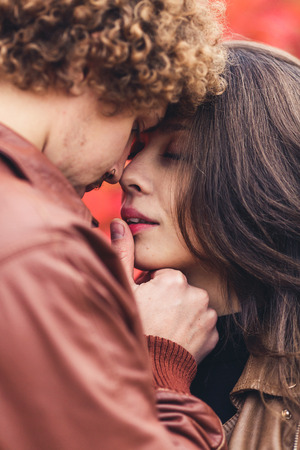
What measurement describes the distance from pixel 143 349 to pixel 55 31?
79 centimetres

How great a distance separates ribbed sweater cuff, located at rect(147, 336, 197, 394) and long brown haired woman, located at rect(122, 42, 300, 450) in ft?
0.36

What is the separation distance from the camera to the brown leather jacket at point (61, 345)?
98 centimetres

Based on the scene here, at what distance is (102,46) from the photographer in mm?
1354

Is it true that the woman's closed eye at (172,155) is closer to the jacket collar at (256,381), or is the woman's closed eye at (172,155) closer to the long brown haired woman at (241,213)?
the long brown haired woman at (241,213)

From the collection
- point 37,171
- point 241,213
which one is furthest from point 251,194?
point 37,171

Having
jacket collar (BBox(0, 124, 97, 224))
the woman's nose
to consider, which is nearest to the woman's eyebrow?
the woman's nose

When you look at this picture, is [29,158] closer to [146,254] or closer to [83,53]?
[83,53]

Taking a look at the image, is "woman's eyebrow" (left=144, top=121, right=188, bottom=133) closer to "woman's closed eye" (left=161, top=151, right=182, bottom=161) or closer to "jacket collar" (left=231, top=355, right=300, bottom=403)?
"woman's closed eye" (left=161, top=151, right=182, bottom=161)

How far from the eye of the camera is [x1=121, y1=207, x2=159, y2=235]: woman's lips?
214 cm

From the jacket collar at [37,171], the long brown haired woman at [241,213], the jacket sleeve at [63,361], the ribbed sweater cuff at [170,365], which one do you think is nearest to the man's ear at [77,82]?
the jacket collar at [37,171]

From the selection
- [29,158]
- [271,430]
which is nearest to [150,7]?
[29,158]

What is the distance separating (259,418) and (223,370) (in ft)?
0.90

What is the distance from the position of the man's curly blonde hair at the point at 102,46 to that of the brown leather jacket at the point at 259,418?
1019 mm

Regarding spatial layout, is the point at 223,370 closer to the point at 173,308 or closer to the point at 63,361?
the point at 173,308
